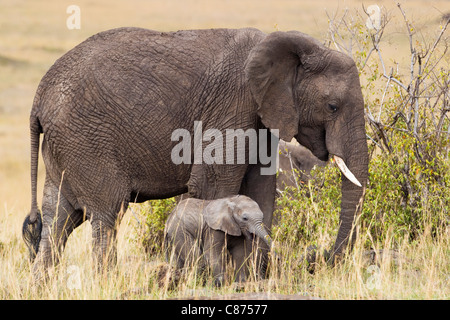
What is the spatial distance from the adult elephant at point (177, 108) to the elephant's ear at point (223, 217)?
0.27 meters

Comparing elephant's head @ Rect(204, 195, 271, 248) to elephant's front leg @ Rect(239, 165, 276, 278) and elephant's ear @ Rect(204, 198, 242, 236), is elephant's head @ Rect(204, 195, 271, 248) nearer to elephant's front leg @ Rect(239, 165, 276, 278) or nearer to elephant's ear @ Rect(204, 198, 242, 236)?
elephant's ear @ Rect(204, 198, 242, 236)

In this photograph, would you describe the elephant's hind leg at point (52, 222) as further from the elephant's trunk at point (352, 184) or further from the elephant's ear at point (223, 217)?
the elephant's trunk at point (352, 184)

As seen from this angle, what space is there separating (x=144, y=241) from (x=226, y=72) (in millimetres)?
3496

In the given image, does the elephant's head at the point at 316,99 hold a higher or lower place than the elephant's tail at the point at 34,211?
higher

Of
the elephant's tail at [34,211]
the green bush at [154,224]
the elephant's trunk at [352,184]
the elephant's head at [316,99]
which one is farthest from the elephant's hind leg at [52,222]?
the elephant's trunk at [352,184]

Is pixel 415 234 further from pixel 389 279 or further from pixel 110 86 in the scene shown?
pixel 110 86

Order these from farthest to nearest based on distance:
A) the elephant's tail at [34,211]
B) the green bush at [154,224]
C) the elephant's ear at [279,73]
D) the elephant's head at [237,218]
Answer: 1. the green bush at [154,224]
2. the elephant's tail at [34,211]
3. the elephant's ear at [279,73]
4. the elephant's head at [237,218]

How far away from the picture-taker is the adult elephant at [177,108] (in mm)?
8664

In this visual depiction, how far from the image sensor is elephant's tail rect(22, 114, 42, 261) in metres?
9.17

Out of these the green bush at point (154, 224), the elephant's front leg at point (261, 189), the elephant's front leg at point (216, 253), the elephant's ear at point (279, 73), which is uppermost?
the elephant's ear at point (279, 73)

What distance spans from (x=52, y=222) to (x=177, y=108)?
1874mm

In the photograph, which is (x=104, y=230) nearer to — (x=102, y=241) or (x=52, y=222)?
(x=102, y=241)

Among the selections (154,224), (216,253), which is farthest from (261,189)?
(154,224)

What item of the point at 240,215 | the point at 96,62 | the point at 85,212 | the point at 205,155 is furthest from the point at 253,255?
the point at 96,62
